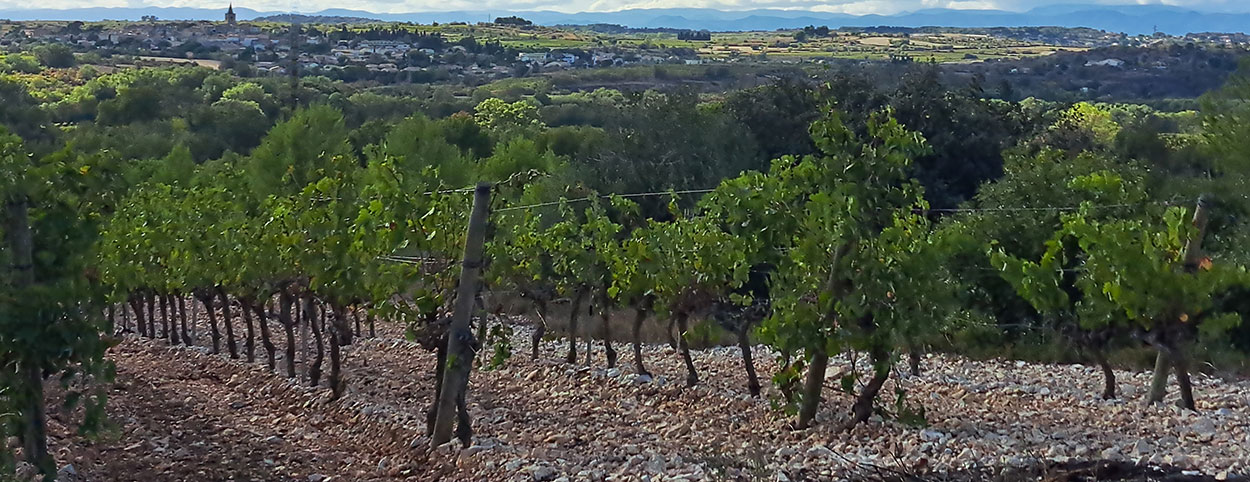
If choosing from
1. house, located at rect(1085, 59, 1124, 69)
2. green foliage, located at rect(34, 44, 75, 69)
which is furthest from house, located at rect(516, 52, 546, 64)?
house, located at rect(1085, 59, 1124, 69)

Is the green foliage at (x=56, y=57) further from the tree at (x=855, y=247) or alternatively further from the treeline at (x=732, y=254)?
the tree at (x=855, y=247)

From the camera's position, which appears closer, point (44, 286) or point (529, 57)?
point (44, 286)

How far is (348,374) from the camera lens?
527 inches

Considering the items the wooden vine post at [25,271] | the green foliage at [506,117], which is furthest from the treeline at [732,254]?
the green foliage at [506,117]

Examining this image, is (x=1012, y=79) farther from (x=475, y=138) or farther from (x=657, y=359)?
(x=657, y=359)

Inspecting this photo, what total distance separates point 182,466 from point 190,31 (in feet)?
344

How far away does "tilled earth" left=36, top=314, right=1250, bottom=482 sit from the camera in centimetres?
670

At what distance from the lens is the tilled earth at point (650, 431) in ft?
22.0

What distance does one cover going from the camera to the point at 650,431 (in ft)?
28.9

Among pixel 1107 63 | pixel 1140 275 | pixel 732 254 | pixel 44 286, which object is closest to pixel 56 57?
pixel 1107 63

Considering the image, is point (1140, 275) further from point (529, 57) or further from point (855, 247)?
point (529, 57)

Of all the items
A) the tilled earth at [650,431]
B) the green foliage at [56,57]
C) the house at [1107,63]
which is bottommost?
the green foliage at [56,57]

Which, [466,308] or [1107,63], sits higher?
[466,308]

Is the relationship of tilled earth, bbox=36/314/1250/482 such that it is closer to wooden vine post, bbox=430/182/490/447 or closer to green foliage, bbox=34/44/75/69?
wooden vine post, bbox=430/182/490/447
